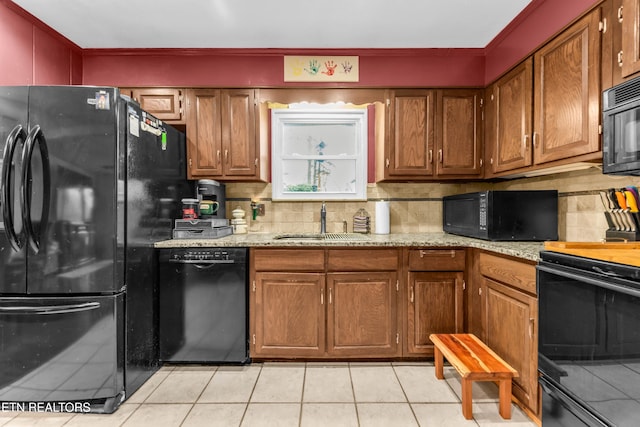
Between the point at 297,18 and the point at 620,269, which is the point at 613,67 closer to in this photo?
the point at 620,269

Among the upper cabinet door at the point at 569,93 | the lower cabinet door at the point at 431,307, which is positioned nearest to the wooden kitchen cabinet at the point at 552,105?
the upper cabinet door at the point at 569,93

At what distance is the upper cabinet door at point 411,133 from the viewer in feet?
9.15

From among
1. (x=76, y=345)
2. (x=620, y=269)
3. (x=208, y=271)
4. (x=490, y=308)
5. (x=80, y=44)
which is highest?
(x=80, y=44)

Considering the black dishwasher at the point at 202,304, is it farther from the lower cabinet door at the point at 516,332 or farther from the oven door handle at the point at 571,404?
the oven door handle at the point at 571,404

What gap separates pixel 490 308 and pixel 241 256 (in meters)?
1.69

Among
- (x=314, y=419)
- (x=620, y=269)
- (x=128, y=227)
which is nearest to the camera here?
(x=620, y=269)

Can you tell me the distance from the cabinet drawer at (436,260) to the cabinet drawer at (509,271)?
186 mm

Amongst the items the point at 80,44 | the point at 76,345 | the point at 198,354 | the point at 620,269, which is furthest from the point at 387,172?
the point at 80,44

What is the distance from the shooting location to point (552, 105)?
77.4 inches

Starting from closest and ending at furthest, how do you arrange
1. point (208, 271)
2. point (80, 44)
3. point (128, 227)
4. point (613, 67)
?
point (613, 67), point (128, 227), point (208, 271), point (80, 44)

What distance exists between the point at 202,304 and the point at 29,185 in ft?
4.02

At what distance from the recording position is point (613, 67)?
1.56 m

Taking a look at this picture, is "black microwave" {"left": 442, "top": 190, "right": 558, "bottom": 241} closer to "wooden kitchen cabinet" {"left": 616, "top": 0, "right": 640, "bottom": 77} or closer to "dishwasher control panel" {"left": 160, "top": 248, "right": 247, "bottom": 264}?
"wooden kitchen cabinet" {"left": 616, "top": 0, "right": 640, "bottom": 77}

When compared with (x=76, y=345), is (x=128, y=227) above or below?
above
